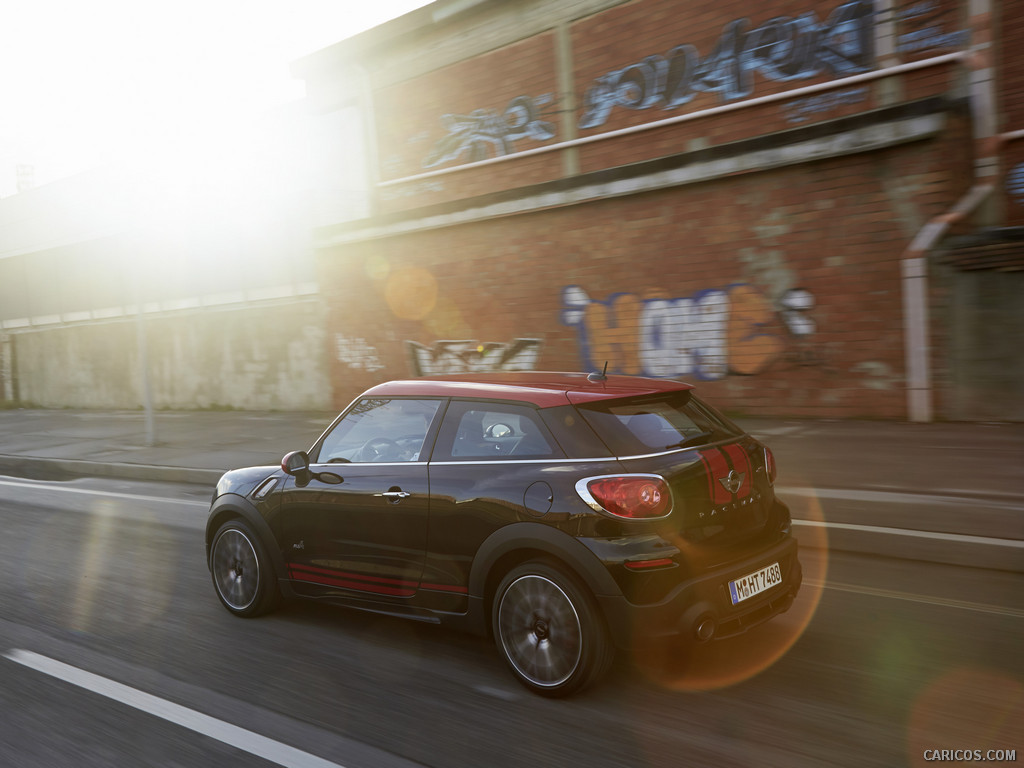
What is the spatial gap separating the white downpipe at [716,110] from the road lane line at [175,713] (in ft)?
36.7

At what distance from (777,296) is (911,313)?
182 cm

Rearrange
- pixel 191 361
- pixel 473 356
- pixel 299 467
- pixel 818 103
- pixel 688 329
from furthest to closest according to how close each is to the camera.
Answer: pixel 191 361 → pixel 473 356 → pixel 688 329 → pixel 818 103 → pixel 299 467

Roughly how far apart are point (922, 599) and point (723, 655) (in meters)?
1.52

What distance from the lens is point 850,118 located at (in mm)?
10891

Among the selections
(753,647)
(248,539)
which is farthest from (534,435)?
(248,539)

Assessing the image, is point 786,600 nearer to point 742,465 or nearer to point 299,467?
point 742,465

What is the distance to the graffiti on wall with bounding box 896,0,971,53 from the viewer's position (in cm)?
1088

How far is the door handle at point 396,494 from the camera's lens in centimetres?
431

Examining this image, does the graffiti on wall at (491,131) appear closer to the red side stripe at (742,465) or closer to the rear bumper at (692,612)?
the red side stripe at (742,465)

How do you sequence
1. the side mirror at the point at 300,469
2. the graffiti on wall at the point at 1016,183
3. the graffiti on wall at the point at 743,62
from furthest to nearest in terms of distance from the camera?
the graffiti on wall at the point at 743,62 → the graffiti on wall at the point at 1016,183 → the side mirror at the point at 300,469

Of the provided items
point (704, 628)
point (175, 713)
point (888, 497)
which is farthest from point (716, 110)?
point (175, 713)

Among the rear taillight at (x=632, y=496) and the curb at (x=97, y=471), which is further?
the curb at (x=97, y=471)

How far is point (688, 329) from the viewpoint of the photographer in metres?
12.6

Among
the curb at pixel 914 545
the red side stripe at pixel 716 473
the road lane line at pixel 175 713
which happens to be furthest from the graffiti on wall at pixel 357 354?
the red side stripe at pixel 716 473
